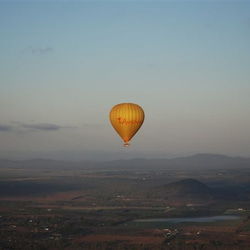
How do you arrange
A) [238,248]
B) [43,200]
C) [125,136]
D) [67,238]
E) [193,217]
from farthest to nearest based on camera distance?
1. [43,200]
2. [193,217]
3. [67,238]
4. [238,248]
5. [125,136]

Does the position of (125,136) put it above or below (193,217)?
above

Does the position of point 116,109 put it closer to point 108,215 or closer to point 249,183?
point 108,215

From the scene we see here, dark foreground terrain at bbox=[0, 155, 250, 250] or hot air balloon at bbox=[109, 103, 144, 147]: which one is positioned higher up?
hot air balloon at bbox=[109, 103, 144, 147]

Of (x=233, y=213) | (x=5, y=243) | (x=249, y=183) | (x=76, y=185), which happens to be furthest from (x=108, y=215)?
(x=249, y=183)

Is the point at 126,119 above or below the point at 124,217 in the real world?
above

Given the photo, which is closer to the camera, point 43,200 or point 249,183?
point 43,200

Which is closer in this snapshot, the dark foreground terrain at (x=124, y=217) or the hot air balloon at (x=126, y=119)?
the hot air balloon at (x=126, y=119)

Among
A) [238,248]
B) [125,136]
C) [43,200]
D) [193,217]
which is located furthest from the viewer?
[43,200]

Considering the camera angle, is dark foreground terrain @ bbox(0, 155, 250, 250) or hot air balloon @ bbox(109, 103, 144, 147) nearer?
hot air balloon @ bbox(109, 103, 144, 147)
